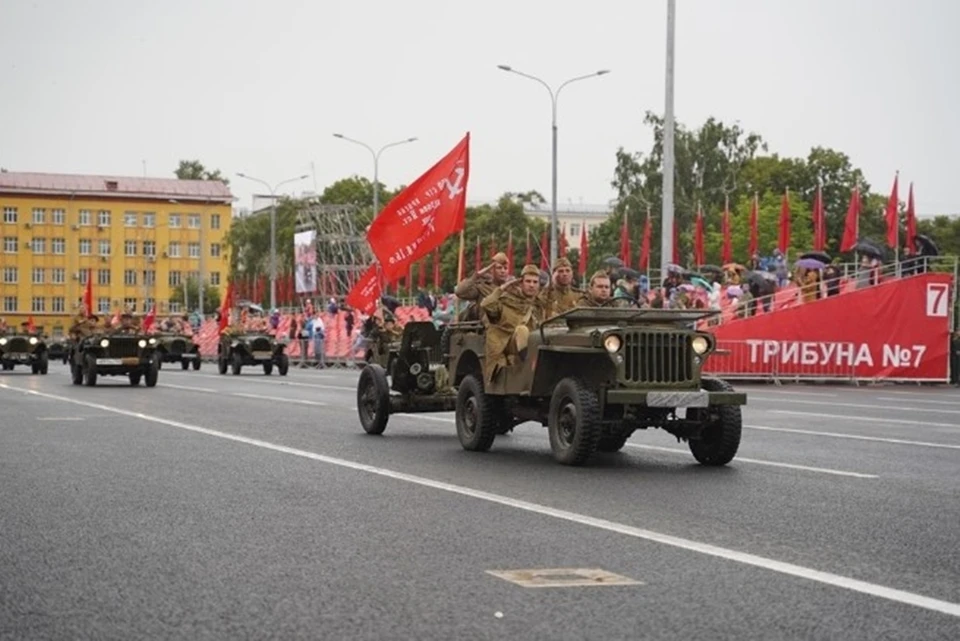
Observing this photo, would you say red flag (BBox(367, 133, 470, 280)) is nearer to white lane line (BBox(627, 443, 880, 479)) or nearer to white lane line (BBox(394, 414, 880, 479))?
white lane line (BBox(394, 414, 880, 479))

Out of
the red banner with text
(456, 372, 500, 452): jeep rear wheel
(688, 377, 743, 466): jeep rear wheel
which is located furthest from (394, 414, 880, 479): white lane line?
the red banner with text

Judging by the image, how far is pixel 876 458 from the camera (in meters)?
15.2

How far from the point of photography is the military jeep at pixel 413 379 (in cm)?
1819

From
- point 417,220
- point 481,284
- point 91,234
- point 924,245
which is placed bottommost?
point 481,284

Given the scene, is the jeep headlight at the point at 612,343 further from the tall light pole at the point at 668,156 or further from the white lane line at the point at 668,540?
the tall light pole at the point at 668,156

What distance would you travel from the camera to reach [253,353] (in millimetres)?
48969

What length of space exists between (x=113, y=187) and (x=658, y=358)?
14919 cm

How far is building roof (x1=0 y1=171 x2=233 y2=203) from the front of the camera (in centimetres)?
15600

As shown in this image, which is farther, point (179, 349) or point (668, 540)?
point (179, 349)

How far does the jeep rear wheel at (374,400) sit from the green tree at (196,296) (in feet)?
451

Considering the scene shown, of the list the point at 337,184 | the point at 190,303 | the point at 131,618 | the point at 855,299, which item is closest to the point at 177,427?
the point at 131,618

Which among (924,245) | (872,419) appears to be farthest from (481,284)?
(924,245)

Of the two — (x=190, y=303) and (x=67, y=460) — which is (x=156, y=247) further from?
(x=67, y=460)

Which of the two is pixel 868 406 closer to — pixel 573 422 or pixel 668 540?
pixel 573 422
